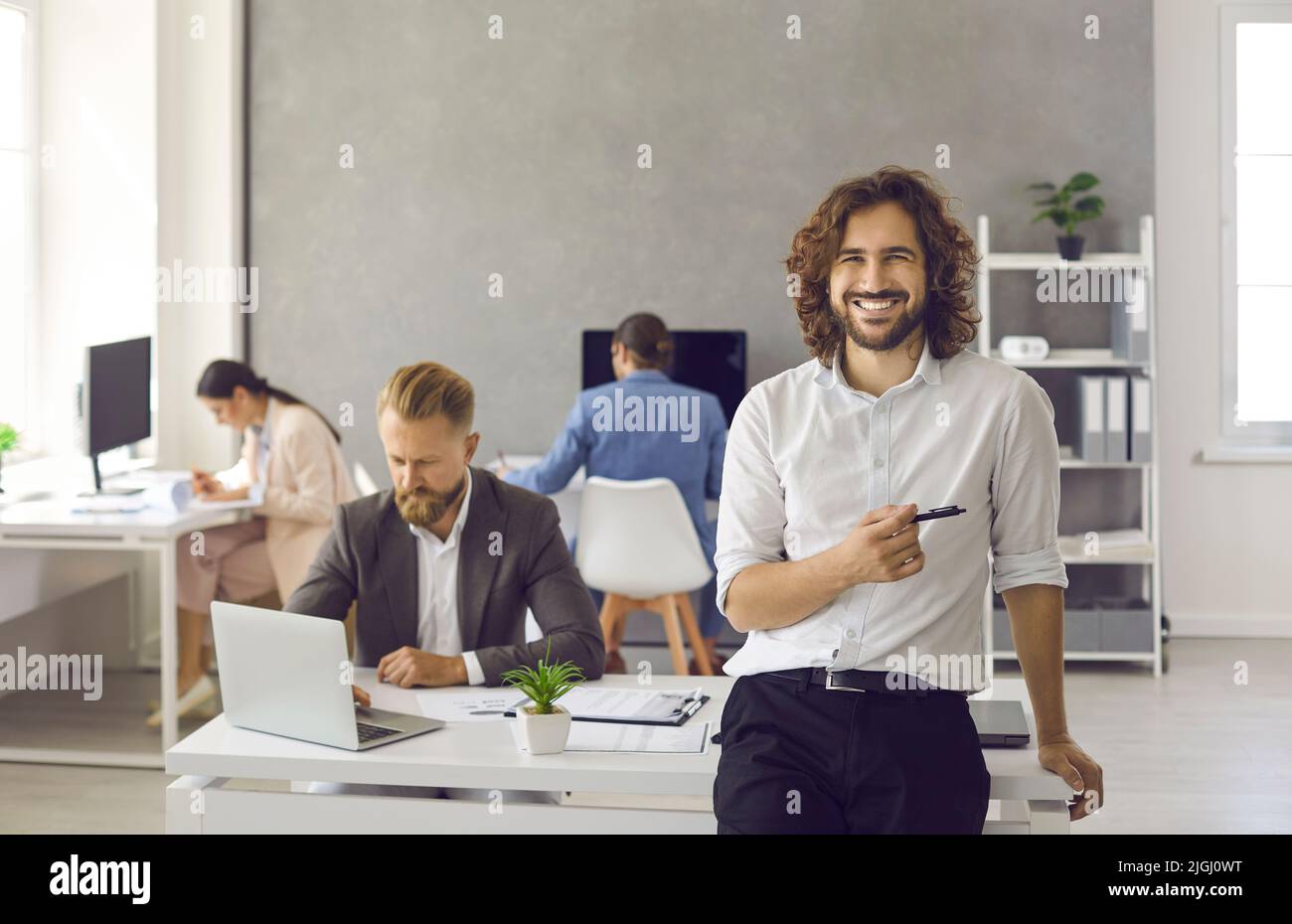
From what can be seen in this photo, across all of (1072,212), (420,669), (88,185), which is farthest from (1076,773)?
(88,185)

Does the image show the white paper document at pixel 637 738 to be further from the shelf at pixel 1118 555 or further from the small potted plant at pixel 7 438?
the shelf at pixel 1118 555

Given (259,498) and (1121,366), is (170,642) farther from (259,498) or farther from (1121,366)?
(1121,366)

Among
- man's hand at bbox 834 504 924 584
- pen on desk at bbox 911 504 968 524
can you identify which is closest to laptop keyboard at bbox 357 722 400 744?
man's hand at bbox 834 504 924 584

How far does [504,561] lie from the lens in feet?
8.41

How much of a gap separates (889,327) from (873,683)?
495 mm

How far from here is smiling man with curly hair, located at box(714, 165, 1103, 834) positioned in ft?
5.79

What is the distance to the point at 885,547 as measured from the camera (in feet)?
5.68

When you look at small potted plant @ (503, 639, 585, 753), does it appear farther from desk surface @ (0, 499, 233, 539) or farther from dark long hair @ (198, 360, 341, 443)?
dark long hair @ (198, 360, 341, 443)

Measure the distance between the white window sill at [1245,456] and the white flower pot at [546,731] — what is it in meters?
4.51
